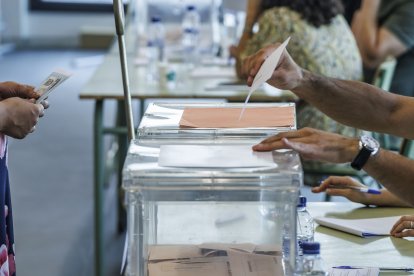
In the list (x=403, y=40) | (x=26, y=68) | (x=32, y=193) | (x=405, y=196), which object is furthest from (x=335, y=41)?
(x=26, y=68)

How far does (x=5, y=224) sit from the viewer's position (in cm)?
197

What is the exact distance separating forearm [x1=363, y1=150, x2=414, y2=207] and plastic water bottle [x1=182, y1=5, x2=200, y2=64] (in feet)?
9.04

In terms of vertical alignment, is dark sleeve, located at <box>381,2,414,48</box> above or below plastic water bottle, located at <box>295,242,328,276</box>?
below

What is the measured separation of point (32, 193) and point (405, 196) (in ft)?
11.6

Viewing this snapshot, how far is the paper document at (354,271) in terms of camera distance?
165cm

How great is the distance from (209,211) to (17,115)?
28.8 inches

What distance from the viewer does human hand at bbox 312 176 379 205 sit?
212cm

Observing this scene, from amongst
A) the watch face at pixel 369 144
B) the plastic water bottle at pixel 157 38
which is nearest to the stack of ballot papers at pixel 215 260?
the watch face at pixel 369 144

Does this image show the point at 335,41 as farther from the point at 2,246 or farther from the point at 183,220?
the point at 183,220

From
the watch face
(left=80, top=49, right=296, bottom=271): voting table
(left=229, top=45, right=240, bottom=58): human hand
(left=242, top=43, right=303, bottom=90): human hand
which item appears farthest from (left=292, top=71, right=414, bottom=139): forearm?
(left=229, top=45, right=240, bottom=58): human hand

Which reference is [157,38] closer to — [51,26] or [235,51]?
[235,51]

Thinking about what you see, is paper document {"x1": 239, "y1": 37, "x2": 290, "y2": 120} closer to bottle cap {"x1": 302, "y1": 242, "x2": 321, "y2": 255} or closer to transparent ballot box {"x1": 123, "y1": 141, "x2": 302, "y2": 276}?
transparent ballot box {"x1": 123, "y1": 141, "x2": 302, "y2": 276}

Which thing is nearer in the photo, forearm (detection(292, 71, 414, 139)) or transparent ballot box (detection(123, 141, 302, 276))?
transparent ballot box (detection(123, 141, 302, 276))

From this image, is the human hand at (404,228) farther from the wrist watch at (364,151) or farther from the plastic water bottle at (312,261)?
the plastic water bottle at (312,261)
